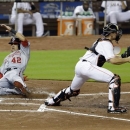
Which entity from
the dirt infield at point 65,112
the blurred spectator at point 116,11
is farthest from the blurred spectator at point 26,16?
the dirt infield at point 65,112

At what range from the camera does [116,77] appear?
8320mm

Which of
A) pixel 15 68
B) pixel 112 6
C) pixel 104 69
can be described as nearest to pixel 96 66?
pixel 104 69

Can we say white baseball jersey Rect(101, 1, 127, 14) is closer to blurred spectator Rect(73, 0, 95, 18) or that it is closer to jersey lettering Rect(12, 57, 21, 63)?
blurred spectator Rect(73, 0, 95, 18)

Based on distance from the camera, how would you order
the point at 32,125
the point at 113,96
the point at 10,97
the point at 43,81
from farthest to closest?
the point at 43,81
the point at 10,97
the point at 113,96
the point at 32,125

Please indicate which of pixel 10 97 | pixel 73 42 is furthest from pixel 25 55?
pixel 73 42

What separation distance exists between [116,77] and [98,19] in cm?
1293

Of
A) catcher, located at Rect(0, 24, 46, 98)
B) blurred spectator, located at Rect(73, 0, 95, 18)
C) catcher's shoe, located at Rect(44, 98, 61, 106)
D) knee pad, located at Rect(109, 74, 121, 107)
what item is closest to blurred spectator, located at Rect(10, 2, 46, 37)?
blurred spectator, located at Rect(73, 0, 95, 18)

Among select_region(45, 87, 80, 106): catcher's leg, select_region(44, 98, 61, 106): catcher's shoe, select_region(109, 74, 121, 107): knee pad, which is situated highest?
select_region(109, 74, 121, 107): knee pad

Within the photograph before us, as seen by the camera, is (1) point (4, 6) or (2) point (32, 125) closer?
(2) point (32, 125)

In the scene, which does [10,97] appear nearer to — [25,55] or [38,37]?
[25,55]

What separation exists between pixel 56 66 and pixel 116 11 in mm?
7264

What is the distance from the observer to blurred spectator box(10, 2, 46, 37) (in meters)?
19.7

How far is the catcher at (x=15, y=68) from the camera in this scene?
976 cm

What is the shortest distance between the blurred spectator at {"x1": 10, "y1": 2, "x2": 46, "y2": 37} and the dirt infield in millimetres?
8613
